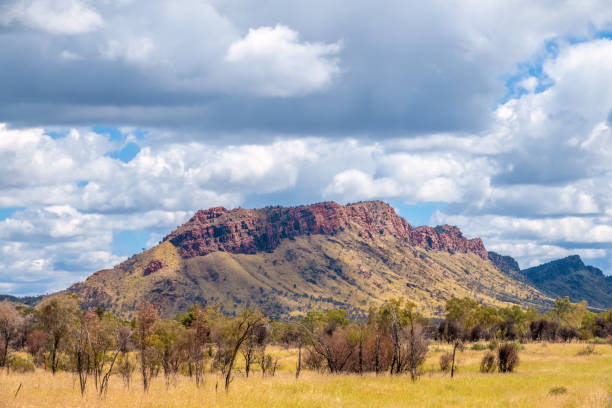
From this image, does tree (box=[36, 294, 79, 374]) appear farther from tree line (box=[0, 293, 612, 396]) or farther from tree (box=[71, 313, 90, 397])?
tree (box=[71, 313, 90, 397])

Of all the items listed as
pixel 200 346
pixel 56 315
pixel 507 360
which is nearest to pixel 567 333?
pixel 507 360

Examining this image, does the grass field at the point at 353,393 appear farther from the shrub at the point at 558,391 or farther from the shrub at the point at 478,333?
the shrub at the point at 478,333

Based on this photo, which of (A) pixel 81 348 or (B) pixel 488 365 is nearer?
(A) pixel 81 348

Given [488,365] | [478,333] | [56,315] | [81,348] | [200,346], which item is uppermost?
[56,315]

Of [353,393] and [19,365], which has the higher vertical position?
[353,393]

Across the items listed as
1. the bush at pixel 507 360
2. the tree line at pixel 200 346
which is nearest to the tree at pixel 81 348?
the tree line at pixel 200 346

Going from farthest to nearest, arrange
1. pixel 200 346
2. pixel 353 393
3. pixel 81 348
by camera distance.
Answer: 1. pixel 200 346
2. pixel 353 393
3. pixel 81 348

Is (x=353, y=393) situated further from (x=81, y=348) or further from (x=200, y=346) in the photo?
(x=200, y=346)

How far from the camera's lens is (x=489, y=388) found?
A: 36219 mm

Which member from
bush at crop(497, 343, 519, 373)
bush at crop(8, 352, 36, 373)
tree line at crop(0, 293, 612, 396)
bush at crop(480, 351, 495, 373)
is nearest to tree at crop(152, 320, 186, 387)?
tree line at crop(0, 293, 612, 396)

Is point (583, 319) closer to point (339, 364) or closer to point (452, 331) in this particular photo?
point (452, 331)

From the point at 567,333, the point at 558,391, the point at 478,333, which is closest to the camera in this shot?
the point at 558,391

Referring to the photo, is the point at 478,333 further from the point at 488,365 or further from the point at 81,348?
the point at 81,348

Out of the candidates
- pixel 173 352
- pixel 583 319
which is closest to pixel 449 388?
pixel 173 352
